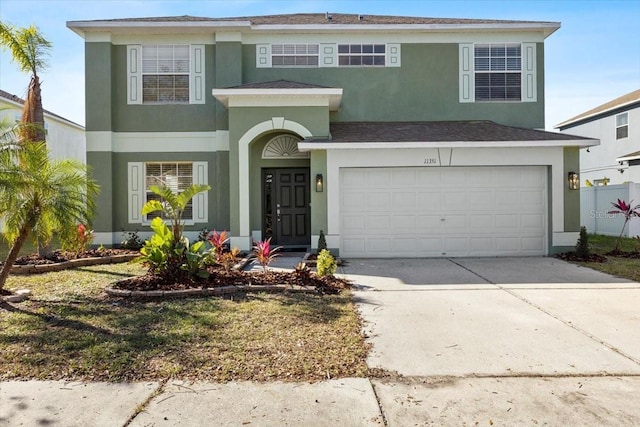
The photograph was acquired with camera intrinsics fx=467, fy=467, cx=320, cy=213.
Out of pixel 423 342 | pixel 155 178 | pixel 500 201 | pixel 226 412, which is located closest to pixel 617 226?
pixel 500 201

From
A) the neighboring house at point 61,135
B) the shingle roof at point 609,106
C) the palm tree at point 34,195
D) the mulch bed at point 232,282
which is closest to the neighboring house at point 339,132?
the mulch bed at point 232,282

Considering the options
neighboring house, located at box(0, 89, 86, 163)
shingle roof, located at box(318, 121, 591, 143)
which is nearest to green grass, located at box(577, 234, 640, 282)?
shingle roof, located at box(318, 121, 591, 143)

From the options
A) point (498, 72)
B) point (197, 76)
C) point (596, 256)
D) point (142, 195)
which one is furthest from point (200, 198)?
point (596, 256)

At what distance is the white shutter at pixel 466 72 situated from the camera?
1402cm

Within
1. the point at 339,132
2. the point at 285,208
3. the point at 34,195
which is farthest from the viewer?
the point at 285,208

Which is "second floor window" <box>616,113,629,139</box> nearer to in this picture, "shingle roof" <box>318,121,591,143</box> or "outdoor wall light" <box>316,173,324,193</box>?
"shingle roof" <box>318,121,591,143</box>

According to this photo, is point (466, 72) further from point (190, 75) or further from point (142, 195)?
point (142, 195)

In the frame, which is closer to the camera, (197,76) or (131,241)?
(131,241)

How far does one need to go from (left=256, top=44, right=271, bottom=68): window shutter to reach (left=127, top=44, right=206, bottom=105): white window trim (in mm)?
1591

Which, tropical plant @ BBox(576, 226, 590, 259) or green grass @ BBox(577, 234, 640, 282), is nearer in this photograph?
green grass @ BBox(577, 234, 640, 282)

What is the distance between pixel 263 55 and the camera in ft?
45.7

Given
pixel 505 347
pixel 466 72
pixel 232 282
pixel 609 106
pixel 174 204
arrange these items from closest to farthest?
pixel 505 347 → pixel 232 282 → pixel 174 204 → pixel 466 72 → pixel 609 106

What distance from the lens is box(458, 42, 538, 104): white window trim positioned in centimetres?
1395

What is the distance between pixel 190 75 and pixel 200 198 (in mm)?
3574
